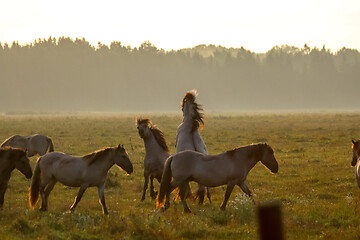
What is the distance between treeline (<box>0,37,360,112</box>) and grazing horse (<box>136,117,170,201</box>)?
149m

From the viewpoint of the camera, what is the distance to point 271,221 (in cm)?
254

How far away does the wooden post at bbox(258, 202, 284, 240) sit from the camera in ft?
8.20

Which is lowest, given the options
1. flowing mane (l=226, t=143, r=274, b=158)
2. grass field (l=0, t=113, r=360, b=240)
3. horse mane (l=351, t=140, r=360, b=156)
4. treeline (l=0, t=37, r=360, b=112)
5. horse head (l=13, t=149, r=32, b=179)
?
grass field (l=0, t=113, r=360, b=240)

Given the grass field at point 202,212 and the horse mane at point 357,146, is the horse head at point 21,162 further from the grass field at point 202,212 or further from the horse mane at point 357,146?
the horse mane at point 357,146

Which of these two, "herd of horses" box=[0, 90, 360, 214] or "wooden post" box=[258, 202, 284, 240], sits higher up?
"wooden post" box=[258, 202, 284, 240]

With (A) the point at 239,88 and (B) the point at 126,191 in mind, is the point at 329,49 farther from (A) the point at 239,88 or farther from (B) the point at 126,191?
(B) the point at 126,191

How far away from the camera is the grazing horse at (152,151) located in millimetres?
12578

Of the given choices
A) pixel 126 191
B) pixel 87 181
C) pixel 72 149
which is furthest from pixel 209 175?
pixel 72 149

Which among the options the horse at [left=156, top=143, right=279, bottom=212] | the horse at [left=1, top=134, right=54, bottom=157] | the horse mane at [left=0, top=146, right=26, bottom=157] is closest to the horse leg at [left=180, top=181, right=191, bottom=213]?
the horse at [left=156, top=143, right=279, bottom=212]

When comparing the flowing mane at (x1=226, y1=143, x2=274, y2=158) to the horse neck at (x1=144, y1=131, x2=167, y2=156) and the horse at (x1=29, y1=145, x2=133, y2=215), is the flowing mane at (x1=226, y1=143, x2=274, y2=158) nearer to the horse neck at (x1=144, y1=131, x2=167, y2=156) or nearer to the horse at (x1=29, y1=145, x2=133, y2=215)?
the horse at (x1=29, y1=145, x2=133, y2=215)

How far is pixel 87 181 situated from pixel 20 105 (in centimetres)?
15310

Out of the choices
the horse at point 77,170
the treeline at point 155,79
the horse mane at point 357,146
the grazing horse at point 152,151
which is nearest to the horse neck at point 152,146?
the grazing horse at point 152,151

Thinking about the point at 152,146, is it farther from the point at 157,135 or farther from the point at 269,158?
the point at 269,158

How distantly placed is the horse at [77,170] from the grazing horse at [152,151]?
72.9 inches
